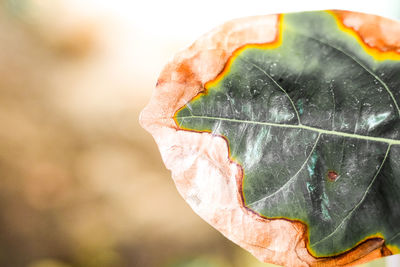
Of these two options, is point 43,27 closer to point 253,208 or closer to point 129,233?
point 129,233

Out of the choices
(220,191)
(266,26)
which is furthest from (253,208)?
(266,26)

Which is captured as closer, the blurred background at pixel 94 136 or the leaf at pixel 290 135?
the leaf at pixel 290 135

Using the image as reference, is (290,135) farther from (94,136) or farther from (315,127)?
(94,136)

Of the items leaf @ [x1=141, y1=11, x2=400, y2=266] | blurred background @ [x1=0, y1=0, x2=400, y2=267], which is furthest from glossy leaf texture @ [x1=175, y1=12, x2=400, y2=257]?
blurred background @ [x1=0, y1=0, x2=400, y2=267]

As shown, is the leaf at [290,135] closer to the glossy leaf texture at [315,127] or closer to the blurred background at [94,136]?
the glossy leaf texture at [315,127]

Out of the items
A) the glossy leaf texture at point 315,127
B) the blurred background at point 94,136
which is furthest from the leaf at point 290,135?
the blurred background at point 94,136
